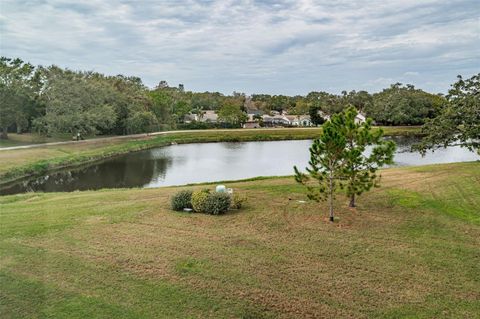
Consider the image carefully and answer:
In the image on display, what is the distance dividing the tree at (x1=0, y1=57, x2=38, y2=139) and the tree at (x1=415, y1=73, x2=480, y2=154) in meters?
38.6

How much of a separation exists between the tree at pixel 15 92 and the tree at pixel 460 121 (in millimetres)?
38582

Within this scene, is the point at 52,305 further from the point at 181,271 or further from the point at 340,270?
the point at 340,270

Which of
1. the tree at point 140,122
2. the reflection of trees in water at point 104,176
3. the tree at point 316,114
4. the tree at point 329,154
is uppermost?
the tree at point 316,114

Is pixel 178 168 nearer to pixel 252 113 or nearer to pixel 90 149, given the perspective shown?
pixel 90 149

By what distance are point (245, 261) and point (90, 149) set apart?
3683 cm

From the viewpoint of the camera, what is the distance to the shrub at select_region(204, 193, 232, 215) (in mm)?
12961

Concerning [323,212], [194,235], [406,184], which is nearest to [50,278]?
[194,235]

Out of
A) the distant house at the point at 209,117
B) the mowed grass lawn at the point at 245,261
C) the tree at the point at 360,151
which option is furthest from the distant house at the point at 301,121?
the tree at the point at 360,151

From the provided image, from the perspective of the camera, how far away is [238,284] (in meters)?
8.03

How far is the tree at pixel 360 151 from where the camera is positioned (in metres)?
12.5

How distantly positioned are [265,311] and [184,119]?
81.7m

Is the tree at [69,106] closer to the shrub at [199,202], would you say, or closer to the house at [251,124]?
the shrub at [199,202]

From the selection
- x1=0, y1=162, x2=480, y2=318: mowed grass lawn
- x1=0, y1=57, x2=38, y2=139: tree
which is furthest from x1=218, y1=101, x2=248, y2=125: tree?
x1=0, y1=162, x2=480, y2=318: mowed grass lawn

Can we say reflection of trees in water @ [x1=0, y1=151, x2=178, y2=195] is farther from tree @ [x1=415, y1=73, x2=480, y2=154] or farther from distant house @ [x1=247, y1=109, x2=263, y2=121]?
distant house @ [x1=247, y1=109, x2=263, y2=121]
